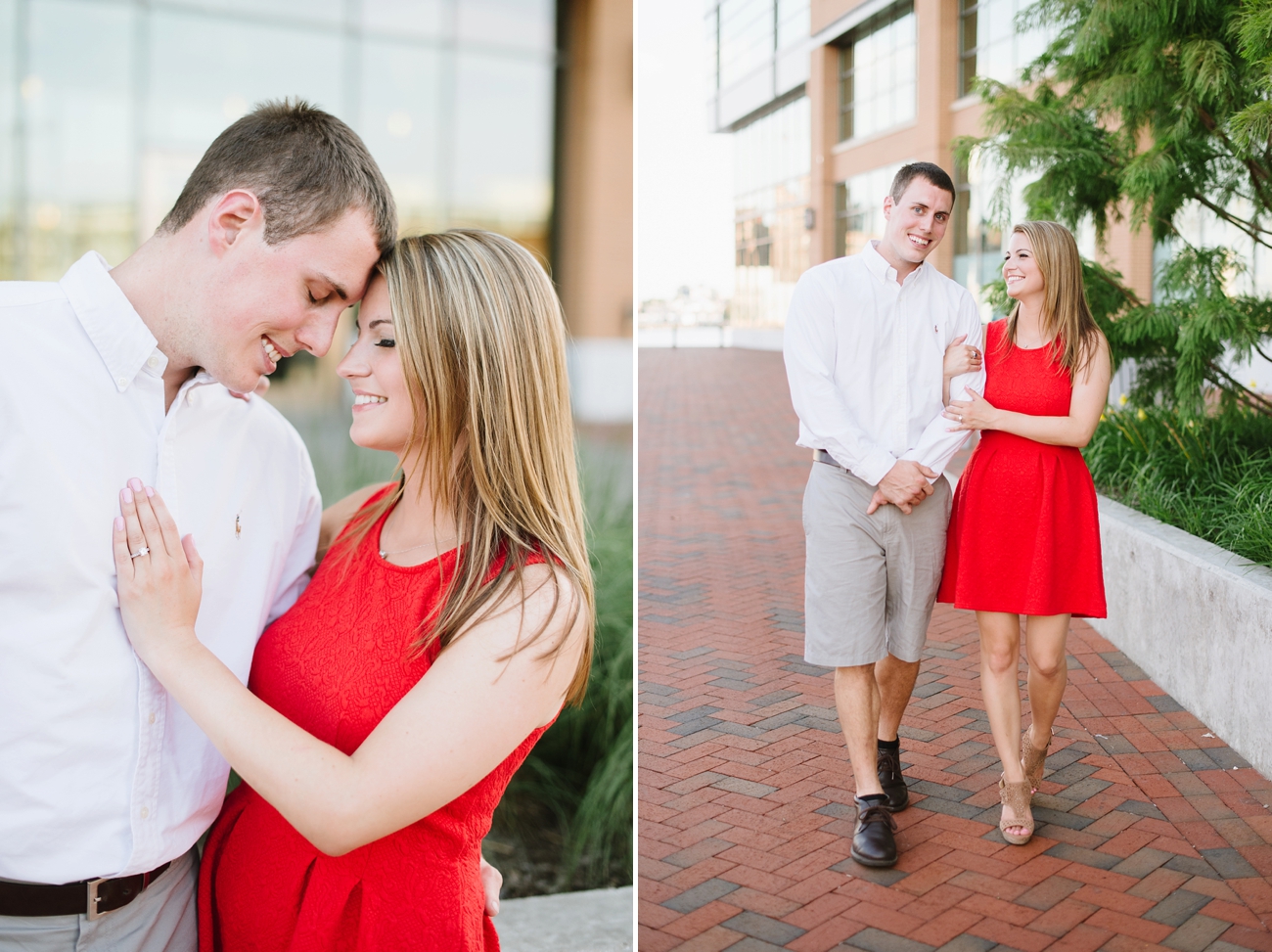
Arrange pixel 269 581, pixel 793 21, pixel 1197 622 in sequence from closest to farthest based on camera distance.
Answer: pixel 269 581
pixel 1197 622
pixel 793 21

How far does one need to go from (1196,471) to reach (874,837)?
3758 millimetres

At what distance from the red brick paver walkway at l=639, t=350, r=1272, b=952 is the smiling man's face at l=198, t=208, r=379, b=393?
2.03 m

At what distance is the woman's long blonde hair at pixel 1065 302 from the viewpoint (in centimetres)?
374

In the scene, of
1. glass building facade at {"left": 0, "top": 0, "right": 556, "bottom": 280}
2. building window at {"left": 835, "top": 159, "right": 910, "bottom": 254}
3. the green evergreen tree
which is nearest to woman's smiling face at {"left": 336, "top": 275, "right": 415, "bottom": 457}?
the green evergreen tree

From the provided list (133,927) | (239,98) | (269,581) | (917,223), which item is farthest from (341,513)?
(239,98)

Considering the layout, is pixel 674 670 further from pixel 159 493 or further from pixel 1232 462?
pixel 159 493

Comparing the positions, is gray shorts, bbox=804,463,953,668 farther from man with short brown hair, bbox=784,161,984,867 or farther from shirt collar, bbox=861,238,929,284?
shirt collar, bbox=861,238,929,284

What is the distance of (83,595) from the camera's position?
1732 millimetres

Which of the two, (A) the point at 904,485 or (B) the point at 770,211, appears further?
(B) the point at 770,211

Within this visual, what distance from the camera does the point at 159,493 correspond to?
187 cm

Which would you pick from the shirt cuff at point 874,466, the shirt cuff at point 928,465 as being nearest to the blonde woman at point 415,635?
the shirt cuff at point 874,466

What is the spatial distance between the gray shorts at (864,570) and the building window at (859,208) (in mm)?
21056

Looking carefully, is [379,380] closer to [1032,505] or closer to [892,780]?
[1032,505]

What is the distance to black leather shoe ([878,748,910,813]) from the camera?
391 cm
